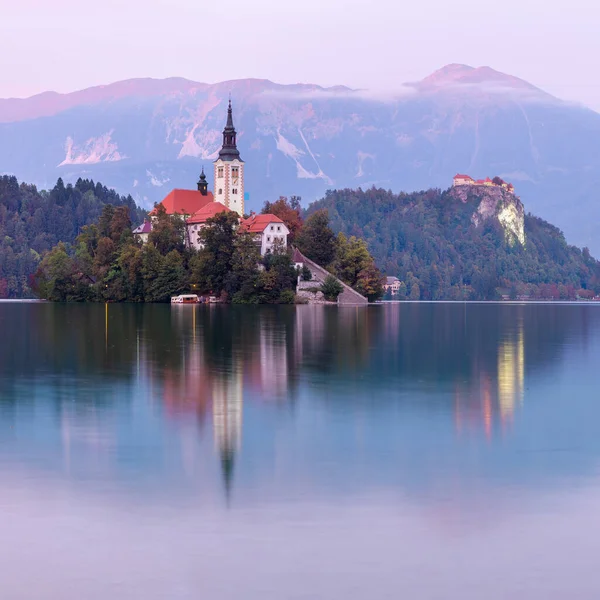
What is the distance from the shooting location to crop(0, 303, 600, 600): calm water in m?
14.3

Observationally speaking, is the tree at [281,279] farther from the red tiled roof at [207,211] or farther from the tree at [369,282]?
the red tiled roof at [207,211]

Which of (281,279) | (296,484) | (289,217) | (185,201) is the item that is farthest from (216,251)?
(296,484)

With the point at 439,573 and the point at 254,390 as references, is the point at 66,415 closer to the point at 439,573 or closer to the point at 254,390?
the point at 254,390

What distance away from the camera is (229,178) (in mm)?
180875

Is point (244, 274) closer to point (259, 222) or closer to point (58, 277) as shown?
point (259, 222)

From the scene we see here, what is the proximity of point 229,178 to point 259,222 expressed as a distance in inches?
901

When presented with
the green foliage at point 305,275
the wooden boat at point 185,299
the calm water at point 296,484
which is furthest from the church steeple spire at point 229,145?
the calm water at point 296,484

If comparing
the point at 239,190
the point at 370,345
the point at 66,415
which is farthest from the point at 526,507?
the point at 239,190

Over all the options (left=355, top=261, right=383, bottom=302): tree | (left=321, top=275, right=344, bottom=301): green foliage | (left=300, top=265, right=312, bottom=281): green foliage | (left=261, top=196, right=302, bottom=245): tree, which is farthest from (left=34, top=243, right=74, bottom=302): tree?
(left=355, top=261, right=383, bottom=302): tree

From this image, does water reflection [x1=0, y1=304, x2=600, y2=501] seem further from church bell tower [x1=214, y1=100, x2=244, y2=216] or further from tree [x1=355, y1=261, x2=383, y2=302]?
church bell tower [x1=214, y1=100, x2=244, y2=216]

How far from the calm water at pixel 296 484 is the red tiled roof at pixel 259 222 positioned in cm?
11653

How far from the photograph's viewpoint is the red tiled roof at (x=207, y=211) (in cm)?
16710

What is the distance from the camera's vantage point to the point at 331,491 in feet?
62.6

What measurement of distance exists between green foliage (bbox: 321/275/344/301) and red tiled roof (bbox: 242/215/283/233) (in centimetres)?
1483
